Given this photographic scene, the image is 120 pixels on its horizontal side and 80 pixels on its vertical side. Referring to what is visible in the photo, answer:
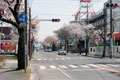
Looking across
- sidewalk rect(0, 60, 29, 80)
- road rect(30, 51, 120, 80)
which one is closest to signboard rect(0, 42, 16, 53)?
road rect(30, 51, 120, 80)

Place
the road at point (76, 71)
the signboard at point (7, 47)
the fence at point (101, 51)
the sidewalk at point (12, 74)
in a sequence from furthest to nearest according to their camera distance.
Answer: the signboard at point (7, 47), the fence at point (101, 51), the road at point (76, 71), the sidewalk at point (12, 74)

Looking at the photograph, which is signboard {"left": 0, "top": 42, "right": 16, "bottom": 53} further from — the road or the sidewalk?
the sidewalk

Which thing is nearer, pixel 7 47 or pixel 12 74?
pixel 12 74

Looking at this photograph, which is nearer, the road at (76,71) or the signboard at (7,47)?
the road at (76,71)

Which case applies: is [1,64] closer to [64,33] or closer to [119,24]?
[119,24]

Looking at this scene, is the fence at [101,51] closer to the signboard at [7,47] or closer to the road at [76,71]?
the road at [76,71]

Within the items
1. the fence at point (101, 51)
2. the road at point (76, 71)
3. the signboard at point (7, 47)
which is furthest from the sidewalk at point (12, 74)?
the fence at point (101, 51)

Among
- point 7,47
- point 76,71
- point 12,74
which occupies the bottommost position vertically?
point 76,71

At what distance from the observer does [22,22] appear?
47.7 feet

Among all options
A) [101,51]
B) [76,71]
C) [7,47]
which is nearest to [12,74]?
[76,71]

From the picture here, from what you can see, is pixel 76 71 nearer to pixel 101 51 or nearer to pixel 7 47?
pixel 7 47

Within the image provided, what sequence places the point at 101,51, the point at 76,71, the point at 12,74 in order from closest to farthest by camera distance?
1. the point at 12,74
2. the point at 76,71
3. the point at 101,51

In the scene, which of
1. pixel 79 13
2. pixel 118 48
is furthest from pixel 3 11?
pixel 79 13

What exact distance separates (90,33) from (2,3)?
39.1 metres
